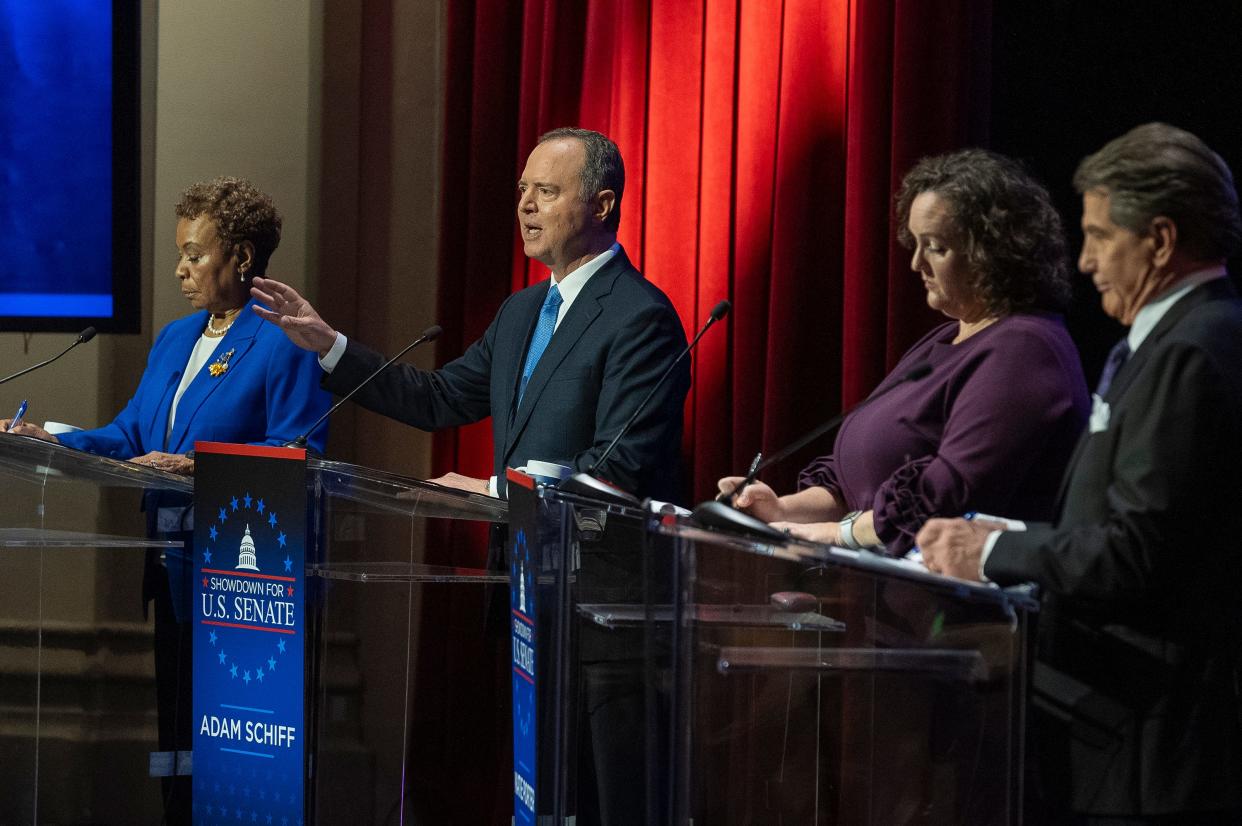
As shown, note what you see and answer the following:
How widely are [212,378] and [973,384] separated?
6.02 feet

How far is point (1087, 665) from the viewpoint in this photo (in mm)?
1636

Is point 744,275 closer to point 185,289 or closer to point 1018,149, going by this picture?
point 1018,149

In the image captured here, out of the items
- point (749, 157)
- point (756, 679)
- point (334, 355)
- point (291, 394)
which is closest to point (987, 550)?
point (756, 679)

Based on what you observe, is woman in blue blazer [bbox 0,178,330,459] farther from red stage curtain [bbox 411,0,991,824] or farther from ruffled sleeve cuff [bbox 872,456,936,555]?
ruffled sleeve cuff [bbox 872,456,936,555]

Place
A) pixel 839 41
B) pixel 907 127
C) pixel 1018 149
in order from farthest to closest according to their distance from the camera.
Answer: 1. pixel 839 41
2. pixel 907 127
3. pixel 1018 149

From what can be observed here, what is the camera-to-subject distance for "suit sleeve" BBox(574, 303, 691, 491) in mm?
2801

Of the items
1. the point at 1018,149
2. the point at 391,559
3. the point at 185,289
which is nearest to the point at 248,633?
the point at 391,559

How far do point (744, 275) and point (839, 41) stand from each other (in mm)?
605

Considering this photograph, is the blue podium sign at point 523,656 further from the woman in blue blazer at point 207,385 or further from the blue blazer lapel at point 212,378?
the blue blazer lapel at point 212,378

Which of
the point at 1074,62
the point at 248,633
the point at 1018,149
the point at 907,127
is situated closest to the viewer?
the point at 248,633

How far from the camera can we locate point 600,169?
3115 millimetres

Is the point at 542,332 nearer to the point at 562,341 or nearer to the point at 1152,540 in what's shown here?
the point at 562,341

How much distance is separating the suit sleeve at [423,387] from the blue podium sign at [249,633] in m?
0.56

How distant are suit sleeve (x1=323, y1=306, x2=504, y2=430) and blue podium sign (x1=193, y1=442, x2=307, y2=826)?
1.85ft
